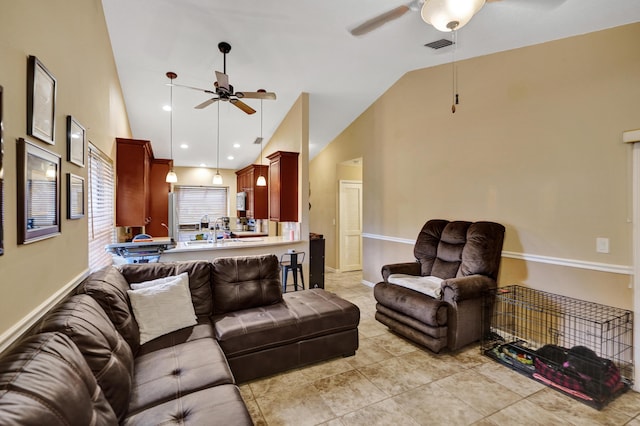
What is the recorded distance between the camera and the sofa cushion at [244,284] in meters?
2.69

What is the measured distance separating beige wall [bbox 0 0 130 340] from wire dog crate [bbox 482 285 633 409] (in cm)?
355

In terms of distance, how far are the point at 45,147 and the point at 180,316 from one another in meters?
1.44

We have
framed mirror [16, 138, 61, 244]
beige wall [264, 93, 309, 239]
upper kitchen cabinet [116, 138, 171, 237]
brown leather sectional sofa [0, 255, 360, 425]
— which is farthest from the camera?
beige wall [264, 93, 309, 239]

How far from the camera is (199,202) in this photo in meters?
8.52

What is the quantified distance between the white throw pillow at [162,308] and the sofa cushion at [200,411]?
804mm

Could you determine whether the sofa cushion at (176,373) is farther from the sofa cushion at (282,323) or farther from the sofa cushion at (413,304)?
the sofa cushion at (413,304)

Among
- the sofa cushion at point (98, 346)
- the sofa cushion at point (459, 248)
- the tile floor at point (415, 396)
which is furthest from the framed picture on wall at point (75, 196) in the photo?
the sofa cushion at point (459, 248)

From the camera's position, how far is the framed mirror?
53.9 inches

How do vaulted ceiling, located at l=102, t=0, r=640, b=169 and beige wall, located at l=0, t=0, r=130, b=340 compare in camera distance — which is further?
vaulted ceiling, located at l=102, t=0, r=640, b=169

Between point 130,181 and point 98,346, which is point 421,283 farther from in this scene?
point 130,181

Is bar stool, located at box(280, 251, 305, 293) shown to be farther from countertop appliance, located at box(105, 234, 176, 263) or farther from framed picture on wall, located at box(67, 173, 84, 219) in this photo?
framed picture on wall, located at box(67, 173, 84, 219)

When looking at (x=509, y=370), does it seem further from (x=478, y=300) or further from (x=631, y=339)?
(x=631, y=339)

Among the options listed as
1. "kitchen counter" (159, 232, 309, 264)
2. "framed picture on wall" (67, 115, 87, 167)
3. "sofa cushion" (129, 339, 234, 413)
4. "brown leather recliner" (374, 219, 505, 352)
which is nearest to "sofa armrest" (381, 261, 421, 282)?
"brown leather recliner" (374, 219, 505, 352)

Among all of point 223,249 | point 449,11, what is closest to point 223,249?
point 223,249
